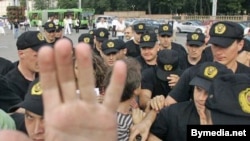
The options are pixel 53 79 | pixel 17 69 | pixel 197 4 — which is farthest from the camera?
pixel 197 4

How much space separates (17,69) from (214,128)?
2.62m

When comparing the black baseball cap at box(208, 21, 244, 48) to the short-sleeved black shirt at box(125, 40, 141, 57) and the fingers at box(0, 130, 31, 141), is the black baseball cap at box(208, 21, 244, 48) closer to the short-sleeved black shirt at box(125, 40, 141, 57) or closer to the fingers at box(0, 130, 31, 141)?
the short-sleeved black shirt at box(125, 40, 141, 57)

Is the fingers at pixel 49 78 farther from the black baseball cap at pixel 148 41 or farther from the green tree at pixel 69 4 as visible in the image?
the green tree at pixel 69 4

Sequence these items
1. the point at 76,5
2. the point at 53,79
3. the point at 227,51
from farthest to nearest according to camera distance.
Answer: the point at 76,5 → the point at 227,51 → the point at 53,79

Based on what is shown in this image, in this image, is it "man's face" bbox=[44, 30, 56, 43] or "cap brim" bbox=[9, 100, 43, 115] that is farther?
"man's face" bbox=[44, 30, 56, 43]

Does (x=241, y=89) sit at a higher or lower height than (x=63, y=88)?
lower

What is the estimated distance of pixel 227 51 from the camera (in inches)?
154

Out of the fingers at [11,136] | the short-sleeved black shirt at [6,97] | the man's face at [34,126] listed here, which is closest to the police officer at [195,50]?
the short-sleeved black shirt at [6,97]

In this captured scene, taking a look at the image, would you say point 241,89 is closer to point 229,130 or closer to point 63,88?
point 229,130

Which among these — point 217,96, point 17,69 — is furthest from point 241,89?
point 17,69

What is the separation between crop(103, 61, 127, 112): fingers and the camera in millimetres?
1478

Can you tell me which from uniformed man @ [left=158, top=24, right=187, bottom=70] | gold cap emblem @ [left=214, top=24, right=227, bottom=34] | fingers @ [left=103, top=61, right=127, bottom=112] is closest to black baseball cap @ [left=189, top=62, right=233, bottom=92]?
gold cap emblem @ [left=214, top=24, right=227, bottom=34]

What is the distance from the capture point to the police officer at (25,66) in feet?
13.5

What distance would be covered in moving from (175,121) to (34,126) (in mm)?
891
